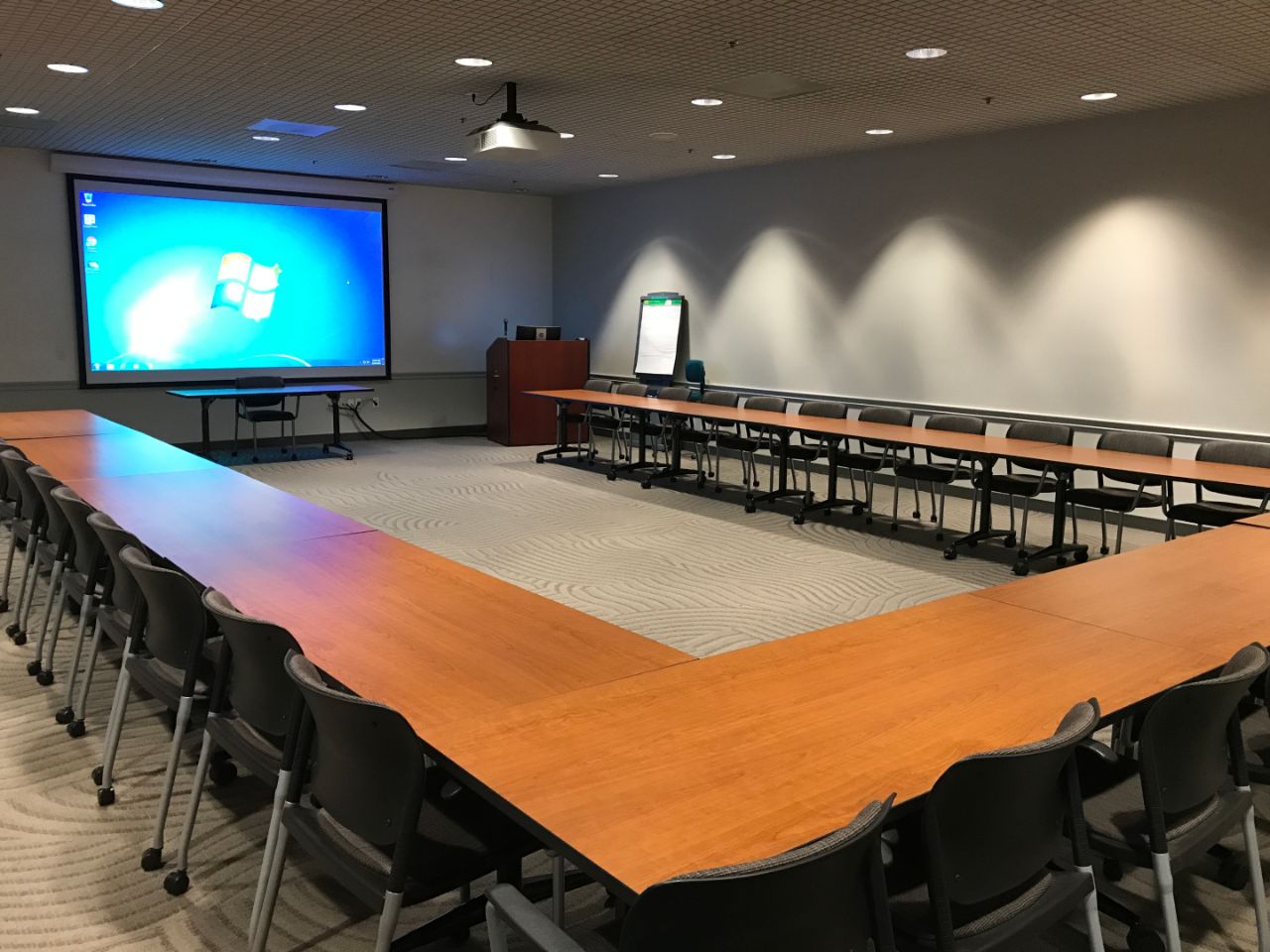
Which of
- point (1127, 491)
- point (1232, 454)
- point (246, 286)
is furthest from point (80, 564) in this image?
point (246, 286)

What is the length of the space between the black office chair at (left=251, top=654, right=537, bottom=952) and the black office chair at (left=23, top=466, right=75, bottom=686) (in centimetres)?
235

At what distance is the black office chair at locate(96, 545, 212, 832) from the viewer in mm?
2693

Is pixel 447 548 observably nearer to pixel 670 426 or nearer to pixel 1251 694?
pixel 670 426

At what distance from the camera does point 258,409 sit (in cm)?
1099

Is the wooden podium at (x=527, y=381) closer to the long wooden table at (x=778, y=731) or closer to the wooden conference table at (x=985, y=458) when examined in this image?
the wooden conference table at (x=985, y=458)

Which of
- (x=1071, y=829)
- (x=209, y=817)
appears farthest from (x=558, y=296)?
(x=1071, y=829)

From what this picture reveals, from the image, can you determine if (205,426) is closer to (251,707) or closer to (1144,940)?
(251,707)

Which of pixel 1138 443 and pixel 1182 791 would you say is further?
pixel 1138 443

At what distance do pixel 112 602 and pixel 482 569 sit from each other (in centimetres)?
248

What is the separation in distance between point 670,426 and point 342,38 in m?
4.82

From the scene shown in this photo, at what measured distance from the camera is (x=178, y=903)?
8.48ft

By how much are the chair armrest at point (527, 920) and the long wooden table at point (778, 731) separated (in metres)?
0.11

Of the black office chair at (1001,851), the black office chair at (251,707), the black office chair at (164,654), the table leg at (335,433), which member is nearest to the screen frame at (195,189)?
the table leg at (335,433)

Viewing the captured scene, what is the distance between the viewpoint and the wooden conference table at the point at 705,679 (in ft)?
5.47
